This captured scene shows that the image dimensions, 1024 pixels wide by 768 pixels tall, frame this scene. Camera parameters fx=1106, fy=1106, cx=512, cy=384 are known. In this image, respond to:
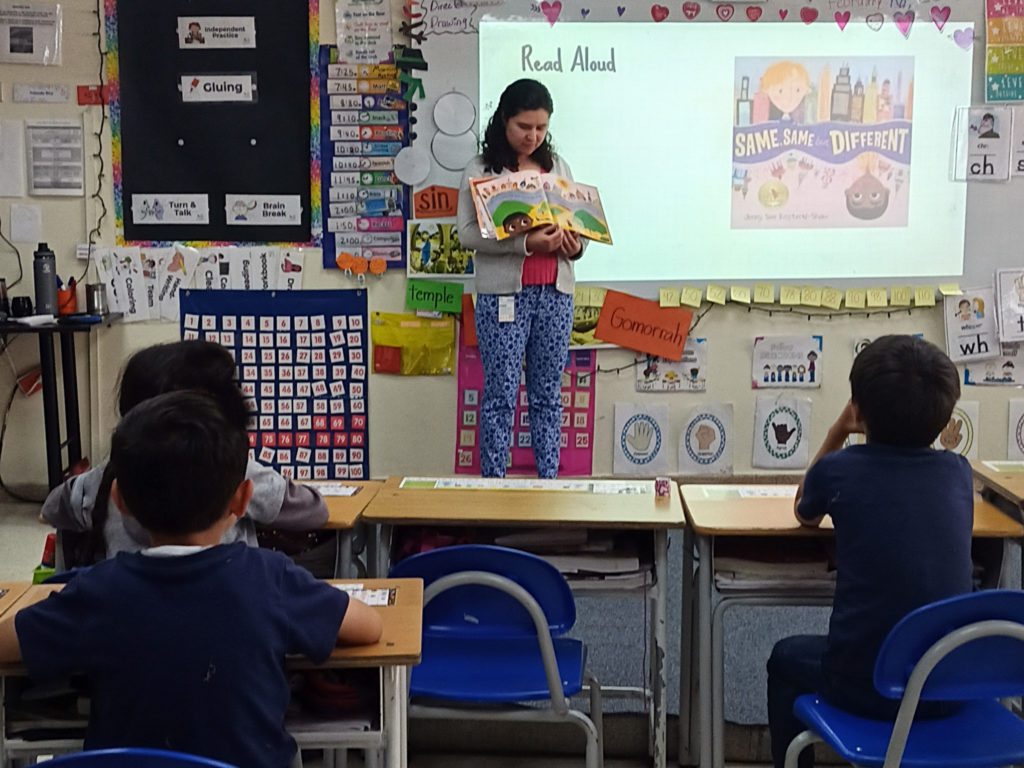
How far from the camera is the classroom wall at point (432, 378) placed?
4.45 meters

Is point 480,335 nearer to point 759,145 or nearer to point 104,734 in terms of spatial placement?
point 759,145

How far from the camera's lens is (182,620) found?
4.40 ft

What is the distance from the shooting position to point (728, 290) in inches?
177

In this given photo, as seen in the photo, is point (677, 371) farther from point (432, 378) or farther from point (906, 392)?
point (906, 392)

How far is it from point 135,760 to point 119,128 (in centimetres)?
386

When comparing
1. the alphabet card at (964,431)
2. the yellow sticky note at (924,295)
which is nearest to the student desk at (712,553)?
the yellow sticky note at (924,295)

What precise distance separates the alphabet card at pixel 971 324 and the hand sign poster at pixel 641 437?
3.93ft

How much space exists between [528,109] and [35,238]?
86.2 inches

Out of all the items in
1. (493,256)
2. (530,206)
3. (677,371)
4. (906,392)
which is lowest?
(677,371)

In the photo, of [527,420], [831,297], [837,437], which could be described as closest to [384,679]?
[837,437]

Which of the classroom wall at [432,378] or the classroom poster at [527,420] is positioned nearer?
the classroom wall at [432,378]

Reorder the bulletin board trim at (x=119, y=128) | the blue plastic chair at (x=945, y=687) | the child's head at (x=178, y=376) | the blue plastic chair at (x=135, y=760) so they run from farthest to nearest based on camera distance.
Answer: the bulletin board trim at (x=119, y=128), the child's head at (x=178, y=376), the blue plastic chair at (x=945, y=687), the blue plastic chair at (x=135, y=760)

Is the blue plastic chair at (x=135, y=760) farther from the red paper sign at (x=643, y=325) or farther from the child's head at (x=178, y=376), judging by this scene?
the red paper sign at (x=643, y=325)

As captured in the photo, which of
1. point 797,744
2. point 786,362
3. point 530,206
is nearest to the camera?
point 797,744
